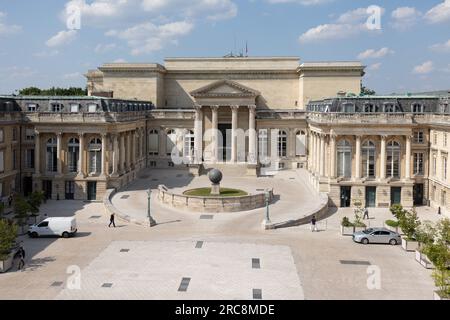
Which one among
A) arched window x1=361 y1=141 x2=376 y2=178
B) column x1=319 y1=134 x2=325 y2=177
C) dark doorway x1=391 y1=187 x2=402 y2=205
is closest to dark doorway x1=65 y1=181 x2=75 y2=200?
column x1=319 y1=134 x2=325 y2=177

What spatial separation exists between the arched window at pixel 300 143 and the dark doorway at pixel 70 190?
116 ft

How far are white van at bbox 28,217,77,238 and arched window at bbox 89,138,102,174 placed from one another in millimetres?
16867

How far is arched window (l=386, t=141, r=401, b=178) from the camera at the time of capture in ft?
190

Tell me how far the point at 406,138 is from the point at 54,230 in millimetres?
36624

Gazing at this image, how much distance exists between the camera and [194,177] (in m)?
74.1

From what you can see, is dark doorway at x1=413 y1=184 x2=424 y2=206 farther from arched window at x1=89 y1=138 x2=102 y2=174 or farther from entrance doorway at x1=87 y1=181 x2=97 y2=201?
entrance doorway at x1=87 y1=181 x2=97 y2=201

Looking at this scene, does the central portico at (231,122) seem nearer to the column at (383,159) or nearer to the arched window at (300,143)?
the arched window at (300,143)

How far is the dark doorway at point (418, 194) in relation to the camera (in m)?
59.2

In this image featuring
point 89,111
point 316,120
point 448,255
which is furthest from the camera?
point 316,120

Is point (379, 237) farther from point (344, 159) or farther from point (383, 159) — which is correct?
point (344, 159)

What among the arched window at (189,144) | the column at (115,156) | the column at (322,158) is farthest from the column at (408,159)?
the arched window at (189,144)

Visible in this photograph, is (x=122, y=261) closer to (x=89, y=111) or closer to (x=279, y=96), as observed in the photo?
(x=89, y=111)

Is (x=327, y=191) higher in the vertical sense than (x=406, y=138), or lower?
lower
